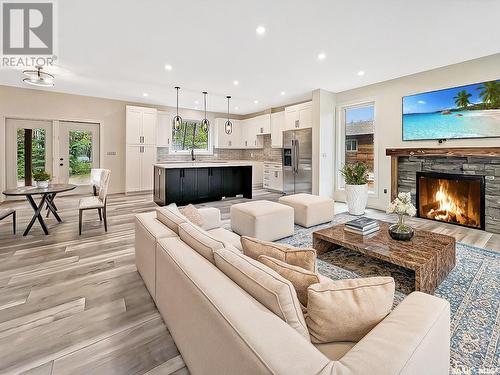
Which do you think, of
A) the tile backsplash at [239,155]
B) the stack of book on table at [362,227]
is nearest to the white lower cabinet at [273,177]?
the tile backsplash at [239,155]

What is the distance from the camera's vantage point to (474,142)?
4.05m

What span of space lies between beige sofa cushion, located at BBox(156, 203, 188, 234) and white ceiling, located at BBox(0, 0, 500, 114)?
220 cm

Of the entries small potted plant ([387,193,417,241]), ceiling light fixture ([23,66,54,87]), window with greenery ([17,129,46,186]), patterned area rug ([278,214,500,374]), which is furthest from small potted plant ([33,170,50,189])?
small potted plant ([387,193,417,241])

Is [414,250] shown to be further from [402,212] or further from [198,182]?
[198,182]

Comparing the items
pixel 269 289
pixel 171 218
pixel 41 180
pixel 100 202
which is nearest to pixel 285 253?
pixel 269 289

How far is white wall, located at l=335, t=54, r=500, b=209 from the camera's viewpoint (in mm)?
3980

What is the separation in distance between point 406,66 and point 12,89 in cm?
838

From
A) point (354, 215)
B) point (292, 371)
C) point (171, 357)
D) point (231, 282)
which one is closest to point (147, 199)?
point (354, 215)

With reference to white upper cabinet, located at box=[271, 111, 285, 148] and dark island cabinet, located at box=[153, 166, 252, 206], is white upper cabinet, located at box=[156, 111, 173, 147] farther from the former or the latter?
white upper cabinet, located at box=[271, 111, 285, 148]

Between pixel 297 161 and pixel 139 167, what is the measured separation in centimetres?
450

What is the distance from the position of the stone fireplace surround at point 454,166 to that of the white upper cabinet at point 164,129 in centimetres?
610

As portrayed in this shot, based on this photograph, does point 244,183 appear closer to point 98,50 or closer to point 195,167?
point 195,167

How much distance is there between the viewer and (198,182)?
596 cm

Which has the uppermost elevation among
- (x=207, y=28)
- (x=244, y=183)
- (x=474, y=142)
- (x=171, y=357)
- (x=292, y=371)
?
(x=207, y=28)
